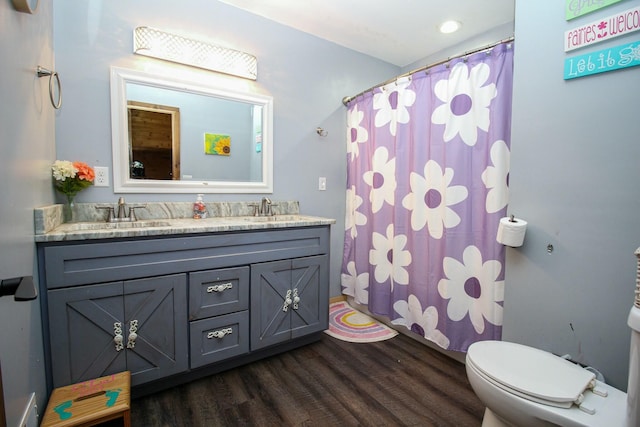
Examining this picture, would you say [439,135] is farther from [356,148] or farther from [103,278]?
[103,278]

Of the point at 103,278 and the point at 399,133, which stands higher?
the point at 399,133

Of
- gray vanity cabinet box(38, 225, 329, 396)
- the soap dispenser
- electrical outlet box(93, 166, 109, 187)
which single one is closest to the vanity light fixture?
electrical outlet box(93, 166, 109, 187)

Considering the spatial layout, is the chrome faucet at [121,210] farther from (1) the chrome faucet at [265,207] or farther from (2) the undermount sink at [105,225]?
(1) the chrome faucet at [265,207]

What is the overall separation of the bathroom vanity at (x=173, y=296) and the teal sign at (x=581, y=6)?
5.17 feet

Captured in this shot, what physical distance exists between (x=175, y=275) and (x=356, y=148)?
5.84 feet

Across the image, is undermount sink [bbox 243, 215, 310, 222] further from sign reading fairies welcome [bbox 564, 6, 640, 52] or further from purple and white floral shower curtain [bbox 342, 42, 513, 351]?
sign reading fairies welcome [bbox 564, 6, 640, 52]

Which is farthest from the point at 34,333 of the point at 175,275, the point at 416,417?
the point at 416,417

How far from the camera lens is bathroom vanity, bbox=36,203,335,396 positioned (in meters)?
1.35

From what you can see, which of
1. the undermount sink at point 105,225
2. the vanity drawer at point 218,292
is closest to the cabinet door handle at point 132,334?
the vanity drawer at point 218,292

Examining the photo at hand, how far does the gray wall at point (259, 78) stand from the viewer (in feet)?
5.61

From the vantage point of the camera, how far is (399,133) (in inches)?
88.7

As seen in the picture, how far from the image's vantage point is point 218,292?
5.62 feet

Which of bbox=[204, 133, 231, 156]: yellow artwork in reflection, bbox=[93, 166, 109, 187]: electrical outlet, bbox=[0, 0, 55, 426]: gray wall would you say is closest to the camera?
bbox=[0, 0, 55, 426]: gray wall

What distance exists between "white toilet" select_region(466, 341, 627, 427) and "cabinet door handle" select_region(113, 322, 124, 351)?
156 cm
